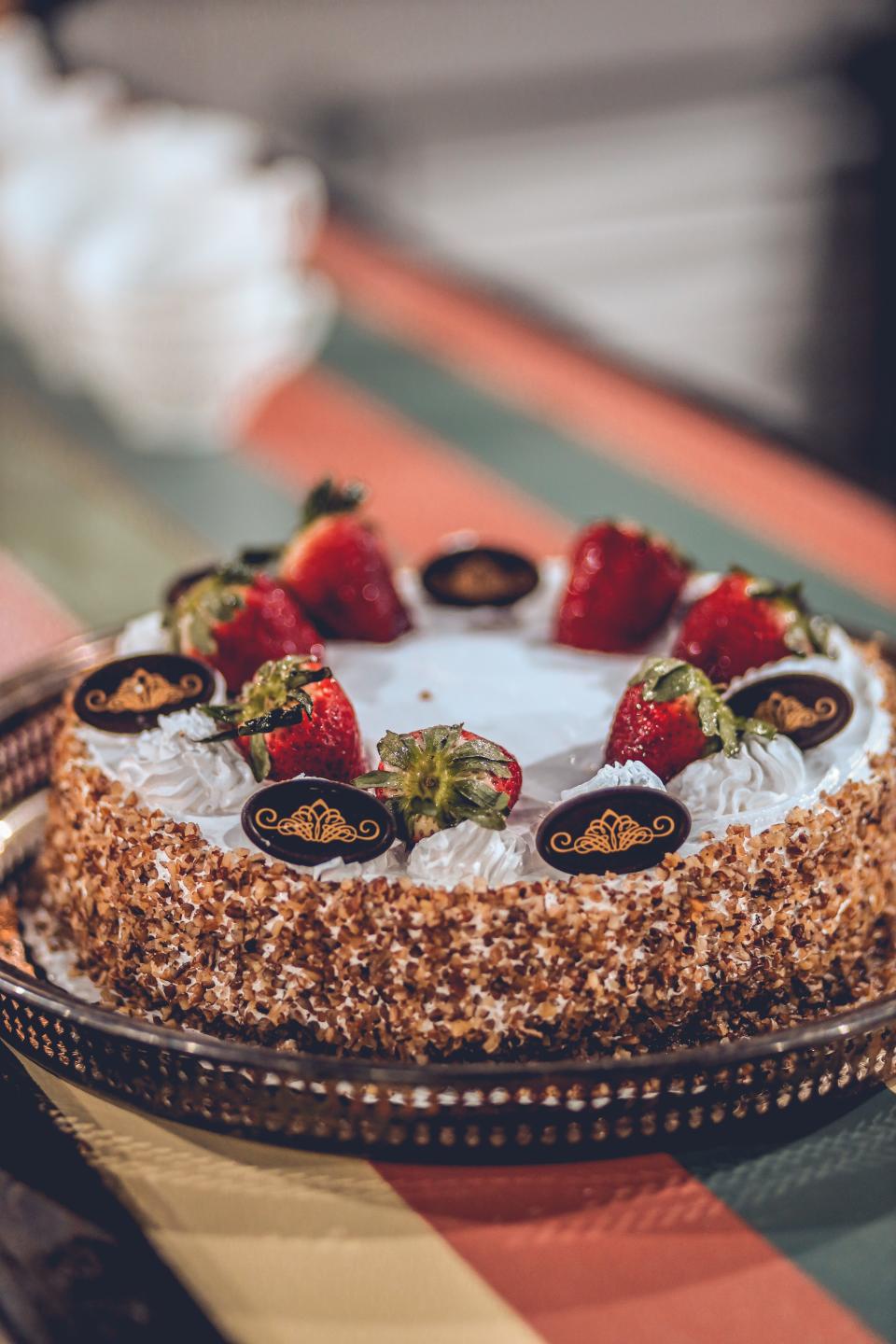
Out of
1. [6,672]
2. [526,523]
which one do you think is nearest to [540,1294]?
[6,672]

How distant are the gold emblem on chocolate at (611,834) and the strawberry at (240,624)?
1.54 ft

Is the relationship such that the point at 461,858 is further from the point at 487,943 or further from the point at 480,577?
the point at 480,577

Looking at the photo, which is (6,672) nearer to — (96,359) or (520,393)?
(96,359)

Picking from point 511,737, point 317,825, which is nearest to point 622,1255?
point 317,825

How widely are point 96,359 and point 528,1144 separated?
2.32 m

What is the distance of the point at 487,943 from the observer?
62.7 inches

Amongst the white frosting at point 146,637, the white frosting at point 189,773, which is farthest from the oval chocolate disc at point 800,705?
the white frosting at point 146,637

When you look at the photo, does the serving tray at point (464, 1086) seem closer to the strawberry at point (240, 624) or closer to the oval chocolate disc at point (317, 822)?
the oval chocolate disc at point (317, 822)

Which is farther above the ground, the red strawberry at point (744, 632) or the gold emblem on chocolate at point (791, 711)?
the red strawberry at point (744, 632)

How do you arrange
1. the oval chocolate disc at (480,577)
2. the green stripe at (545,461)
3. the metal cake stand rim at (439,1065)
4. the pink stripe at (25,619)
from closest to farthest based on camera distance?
the metal cake stand rim at (439,1065), the oval chocolate disc at (480,577), the pink stripe at (25,619), the green stripe at (545,461)

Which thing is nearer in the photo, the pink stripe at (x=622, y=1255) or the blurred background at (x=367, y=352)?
the pink stripe at (x=622, y=1255)

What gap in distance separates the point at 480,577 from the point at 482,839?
629 millimetres

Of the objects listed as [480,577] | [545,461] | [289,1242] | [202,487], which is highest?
[480,577]

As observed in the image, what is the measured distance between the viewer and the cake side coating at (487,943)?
1595 mm
